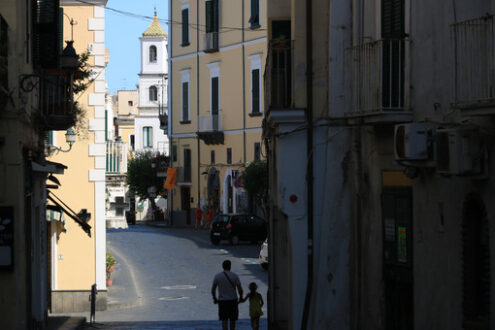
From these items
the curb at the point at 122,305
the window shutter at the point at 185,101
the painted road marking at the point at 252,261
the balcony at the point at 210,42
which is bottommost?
the painted road marking at the point at 252,261

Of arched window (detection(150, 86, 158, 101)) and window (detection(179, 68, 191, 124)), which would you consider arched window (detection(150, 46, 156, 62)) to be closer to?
arched window (detection(150, 86, 158, 101))

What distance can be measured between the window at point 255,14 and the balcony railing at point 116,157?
707 inches

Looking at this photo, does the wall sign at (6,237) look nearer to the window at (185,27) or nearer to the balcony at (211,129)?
the balcony at (211,129)

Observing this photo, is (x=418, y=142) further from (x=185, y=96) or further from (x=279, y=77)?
(x=185, y=96)

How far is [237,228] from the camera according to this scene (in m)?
42.8

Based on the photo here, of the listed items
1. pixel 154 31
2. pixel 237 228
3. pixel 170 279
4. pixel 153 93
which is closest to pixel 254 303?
pixel 170 279

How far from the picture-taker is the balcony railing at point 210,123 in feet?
181

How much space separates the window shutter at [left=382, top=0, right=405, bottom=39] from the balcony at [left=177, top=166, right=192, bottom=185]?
4638 centimetres

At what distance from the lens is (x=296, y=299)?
13734 mm

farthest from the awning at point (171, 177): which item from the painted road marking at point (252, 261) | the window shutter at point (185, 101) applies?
the painted road marking at point (252, 261)

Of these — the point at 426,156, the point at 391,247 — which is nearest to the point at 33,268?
the point at 391,247

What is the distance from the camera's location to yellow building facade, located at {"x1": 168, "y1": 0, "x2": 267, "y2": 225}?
51750 millimetres

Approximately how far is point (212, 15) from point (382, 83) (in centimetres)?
4381

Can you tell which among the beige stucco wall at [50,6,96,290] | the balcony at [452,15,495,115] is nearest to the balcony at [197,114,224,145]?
the beige stucco wall at [50,6,96,290]
